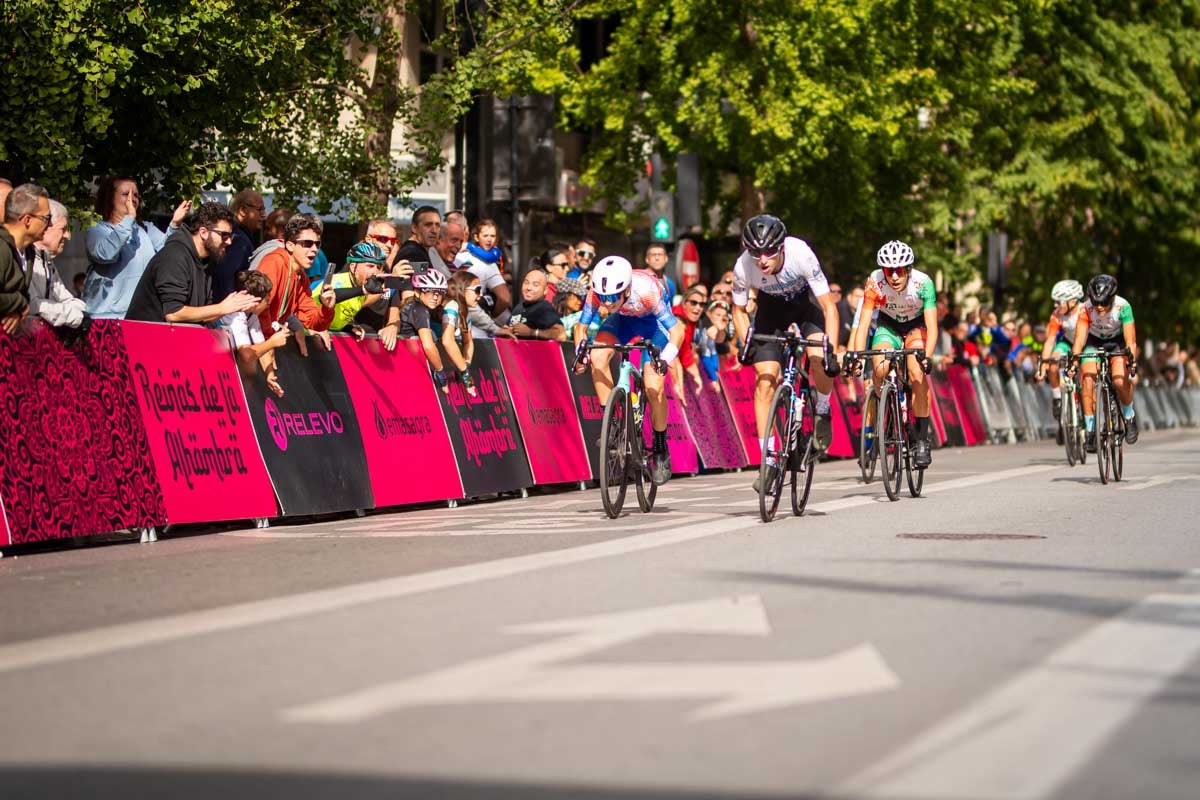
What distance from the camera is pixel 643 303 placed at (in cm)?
1466

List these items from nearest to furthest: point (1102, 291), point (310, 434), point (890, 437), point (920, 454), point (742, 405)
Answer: point (310, 434) < point (890, 437) < point (920, 454) < point (1102, 291) < point (742, 405)

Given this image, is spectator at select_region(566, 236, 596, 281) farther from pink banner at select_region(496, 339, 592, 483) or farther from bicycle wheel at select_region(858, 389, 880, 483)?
bicycle wheel at select_region(858, 389, 880, 483)

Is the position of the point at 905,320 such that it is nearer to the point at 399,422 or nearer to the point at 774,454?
the point at 774,454

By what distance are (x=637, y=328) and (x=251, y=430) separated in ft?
8.69

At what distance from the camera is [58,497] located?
40.8 ft

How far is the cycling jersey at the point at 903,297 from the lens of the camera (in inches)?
640

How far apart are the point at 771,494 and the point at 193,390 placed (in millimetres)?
3653

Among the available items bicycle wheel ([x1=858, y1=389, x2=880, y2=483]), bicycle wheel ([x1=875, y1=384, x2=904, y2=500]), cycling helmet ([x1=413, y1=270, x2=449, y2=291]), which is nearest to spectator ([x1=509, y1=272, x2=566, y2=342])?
cycling helmet ([x1=413, y1=270, x2=449, y2=291])

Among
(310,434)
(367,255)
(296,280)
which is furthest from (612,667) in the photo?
(367,255)

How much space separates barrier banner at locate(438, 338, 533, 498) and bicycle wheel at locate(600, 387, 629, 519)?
2.97 m

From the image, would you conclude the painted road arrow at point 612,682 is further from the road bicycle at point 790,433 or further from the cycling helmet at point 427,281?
the cycling helmet at point 427,281

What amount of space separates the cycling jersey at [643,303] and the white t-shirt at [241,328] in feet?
7.09

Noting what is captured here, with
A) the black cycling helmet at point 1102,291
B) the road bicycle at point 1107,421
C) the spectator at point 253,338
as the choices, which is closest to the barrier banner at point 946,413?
the black cycling helmet at point 1102,291

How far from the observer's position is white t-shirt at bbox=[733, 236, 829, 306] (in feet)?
47.0
